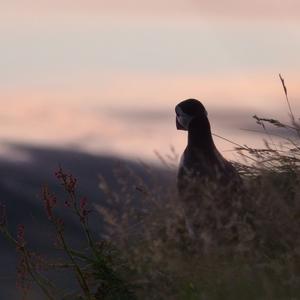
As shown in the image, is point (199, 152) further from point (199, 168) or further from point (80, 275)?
point (80, 275)

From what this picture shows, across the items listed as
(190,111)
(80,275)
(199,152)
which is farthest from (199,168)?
(80,275)

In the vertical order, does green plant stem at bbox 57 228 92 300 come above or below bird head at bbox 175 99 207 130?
below

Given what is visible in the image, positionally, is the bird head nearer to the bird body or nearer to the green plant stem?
the bird body

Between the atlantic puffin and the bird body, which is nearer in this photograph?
the atlantic puffin

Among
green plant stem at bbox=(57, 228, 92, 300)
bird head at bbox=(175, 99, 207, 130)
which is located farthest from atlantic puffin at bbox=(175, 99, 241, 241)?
green plant stem at bbox=(57, 228, 92, 300)

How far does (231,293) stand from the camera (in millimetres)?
5816

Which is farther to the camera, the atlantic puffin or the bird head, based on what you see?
the bird head

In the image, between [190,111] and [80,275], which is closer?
[80,275]

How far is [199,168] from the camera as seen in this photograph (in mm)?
7781

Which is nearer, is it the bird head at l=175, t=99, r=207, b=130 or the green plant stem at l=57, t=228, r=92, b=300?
the green plant stem at l=57, t=228, r=92, b=300

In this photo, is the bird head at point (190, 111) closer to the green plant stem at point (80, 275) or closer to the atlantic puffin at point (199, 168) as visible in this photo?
the atlantic puffin at point (199, 168)

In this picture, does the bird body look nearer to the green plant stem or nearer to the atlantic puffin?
the atlantic puffin

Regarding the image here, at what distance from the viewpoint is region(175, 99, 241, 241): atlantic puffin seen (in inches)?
285

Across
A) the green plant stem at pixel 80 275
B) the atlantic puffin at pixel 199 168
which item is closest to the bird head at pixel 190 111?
the atlantic puffin at pixel 199 168
